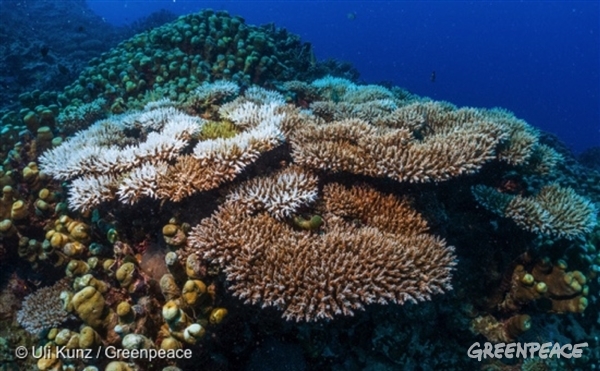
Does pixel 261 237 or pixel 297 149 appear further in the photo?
pixel 297 149

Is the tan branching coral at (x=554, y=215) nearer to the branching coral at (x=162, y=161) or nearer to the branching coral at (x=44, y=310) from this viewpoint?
the branching coral at (x=162, y=161)

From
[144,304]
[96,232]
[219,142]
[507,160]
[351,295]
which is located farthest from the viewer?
[507,160]

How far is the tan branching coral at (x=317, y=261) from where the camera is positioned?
2.77m

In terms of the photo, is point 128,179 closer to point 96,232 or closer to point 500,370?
point 96,232

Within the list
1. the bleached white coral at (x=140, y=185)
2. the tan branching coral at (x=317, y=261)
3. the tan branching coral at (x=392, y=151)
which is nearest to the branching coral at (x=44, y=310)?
the bleached white coral at (x=140, y=185)

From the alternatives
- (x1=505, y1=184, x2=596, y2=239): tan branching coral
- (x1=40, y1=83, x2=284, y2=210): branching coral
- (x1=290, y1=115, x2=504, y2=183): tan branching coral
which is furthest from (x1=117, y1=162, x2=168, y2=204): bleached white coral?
(x1=505, y1=184, x2=596, y2=239): tan branching coral

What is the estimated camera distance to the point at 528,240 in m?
4.39

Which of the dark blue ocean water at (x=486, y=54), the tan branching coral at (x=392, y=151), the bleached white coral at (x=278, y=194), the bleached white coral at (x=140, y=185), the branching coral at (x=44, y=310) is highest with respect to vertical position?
the dark blue ocean water at (x=486, y=54)

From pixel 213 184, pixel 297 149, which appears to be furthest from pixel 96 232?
pixel 297 149

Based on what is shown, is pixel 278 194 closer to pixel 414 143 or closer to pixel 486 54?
pixel 414 143

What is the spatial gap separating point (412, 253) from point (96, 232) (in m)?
3.21

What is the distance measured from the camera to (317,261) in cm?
290

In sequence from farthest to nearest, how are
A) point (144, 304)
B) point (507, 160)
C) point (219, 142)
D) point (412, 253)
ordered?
point (507, 160)
point (219, 142)
point (144, 304)
point (412, 253)

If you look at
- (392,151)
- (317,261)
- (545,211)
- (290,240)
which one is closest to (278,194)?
(290,240)
